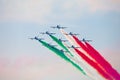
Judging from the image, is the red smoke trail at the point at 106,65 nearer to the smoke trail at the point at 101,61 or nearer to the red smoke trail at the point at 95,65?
the smoke trail at the point at 101,61

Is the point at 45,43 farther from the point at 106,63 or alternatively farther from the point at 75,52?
the point at 106,63

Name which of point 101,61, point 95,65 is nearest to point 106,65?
point 101,61

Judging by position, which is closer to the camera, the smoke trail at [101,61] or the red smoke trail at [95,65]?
the smoke trail at [101,61]

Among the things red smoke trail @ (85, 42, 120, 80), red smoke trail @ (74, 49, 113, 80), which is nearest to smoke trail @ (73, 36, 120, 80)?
red smoke trail @ (85, 42, 120, 80)

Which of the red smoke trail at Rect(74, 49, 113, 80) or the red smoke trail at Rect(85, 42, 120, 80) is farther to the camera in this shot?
the red smoke trail at Rect(74, 49, 113, 80)

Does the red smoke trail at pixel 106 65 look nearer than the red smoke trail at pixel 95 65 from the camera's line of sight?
Yes

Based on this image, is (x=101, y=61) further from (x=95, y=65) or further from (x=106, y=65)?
(x=95, y=65)

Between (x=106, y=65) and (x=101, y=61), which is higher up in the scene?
(x=101, y=61)

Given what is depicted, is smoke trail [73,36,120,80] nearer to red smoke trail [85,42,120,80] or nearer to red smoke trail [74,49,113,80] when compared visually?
red smoke trail [85,42,120,80]

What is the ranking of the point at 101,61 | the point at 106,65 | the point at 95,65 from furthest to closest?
the point at 95,65
the point at 101,61
the point at 106,65

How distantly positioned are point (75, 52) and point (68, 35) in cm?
108

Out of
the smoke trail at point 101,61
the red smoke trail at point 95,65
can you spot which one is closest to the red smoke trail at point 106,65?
the smoke trail at point 101,61

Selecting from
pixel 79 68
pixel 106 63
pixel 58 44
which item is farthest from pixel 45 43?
pixel 106 63

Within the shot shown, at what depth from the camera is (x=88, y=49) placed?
2053 centimetres
